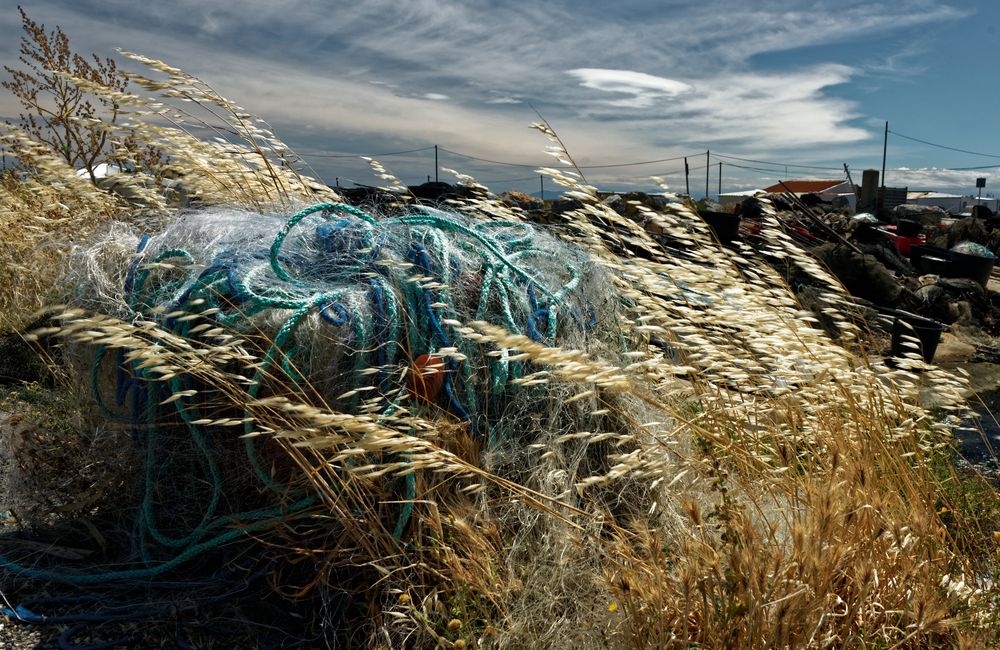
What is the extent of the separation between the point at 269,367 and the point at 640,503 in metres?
1.41

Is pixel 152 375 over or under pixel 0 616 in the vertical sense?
over

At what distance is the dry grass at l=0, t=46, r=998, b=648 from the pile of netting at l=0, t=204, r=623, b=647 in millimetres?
A: 54

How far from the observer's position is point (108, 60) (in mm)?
8250

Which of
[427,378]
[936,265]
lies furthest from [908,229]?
[427,378]

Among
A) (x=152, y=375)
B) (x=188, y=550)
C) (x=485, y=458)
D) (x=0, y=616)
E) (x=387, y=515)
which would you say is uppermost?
(x=152, y=375)

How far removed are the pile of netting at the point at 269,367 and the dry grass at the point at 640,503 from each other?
5cm

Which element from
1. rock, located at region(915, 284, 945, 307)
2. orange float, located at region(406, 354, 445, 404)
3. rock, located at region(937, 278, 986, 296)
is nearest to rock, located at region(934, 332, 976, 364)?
rock, located at region(915, 284, 945, 307)

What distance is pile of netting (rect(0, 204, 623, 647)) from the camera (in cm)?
231

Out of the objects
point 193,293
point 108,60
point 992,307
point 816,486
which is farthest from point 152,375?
point 992,307

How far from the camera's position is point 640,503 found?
261 centimetres

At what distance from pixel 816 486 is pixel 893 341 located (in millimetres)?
5621

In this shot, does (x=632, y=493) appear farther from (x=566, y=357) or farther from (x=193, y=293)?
(x=193, y=293)

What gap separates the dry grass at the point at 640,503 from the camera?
1.68 meters

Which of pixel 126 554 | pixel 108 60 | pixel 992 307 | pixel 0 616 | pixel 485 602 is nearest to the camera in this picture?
pixel 485 602
